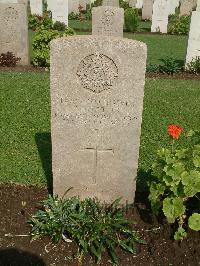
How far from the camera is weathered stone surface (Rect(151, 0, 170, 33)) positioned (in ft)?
57.3

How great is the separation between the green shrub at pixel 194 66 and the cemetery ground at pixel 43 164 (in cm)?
111

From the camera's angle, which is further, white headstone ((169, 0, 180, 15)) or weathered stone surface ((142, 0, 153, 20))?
white headstone ((169, 0, 180, 15))

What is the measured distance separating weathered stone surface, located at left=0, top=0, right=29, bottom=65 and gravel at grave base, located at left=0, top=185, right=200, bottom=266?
7635 mm

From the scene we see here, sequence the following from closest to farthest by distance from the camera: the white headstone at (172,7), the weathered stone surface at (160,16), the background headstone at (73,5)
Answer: the weathered stone surface at (160,16), the background headstone at (73,5), the white headstone at (172,7)

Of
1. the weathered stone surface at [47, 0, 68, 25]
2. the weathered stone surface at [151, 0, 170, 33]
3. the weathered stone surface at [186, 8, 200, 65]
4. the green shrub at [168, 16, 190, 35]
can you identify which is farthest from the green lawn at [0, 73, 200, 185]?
the green shrub at [168, 16, 190, 35]

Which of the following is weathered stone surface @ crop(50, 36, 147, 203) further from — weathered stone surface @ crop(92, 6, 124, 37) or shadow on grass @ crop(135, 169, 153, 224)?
weathered stone surface @ crop(92, 6, 124, 37)

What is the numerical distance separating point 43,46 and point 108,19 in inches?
76.6

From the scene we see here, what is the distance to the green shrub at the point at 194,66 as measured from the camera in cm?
1038

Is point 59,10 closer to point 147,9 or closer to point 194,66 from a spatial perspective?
point 147,9

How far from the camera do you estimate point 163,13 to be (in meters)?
→ 18.0

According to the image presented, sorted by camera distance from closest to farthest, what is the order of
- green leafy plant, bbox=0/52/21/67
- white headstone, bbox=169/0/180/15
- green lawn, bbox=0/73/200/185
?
green lawn, bbox=0/73/200/185 < green leafy plant, bbox=0/52/21/67 < white headstone, bbox=169/0/180/15

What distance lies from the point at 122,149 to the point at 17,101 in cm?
419

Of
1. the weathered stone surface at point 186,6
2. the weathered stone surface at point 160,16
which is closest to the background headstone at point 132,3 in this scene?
the weathered stone surface at point 186,6

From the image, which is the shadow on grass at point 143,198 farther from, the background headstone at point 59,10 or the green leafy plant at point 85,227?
the background headstone at point 59,10
